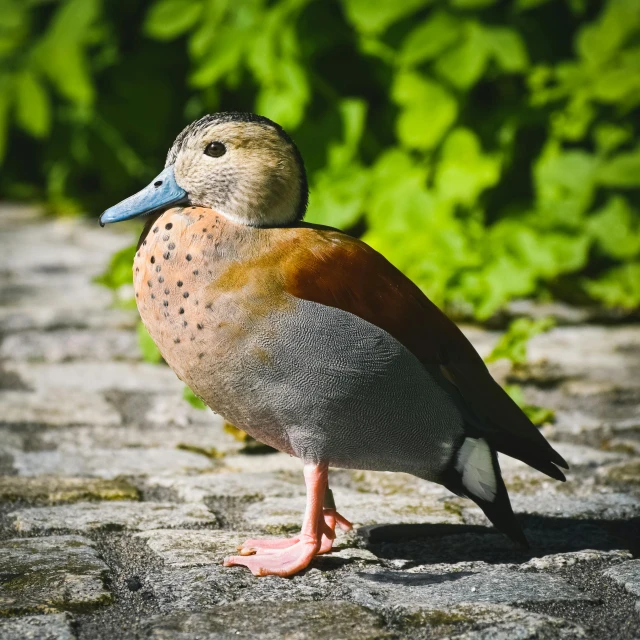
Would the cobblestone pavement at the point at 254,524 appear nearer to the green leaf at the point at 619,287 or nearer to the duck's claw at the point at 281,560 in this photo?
the duck's claw at the point at 281,560

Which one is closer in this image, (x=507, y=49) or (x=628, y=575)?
(x=628, y=575)

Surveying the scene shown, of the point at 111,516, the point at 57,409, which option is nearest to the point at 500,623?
the point at 111,516

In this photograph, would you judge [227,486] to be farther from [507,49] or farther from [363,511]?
[507,49]

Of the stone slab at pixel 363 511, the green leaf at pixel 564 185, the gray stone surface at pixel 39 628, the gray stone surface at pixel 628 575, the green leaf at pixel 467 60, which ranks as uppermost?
the green leaf at pixel 467 60

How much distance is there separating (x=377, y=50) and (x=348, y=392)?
3491 millimetres

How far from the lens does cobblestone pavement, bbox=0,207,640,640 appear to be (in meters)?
2.00

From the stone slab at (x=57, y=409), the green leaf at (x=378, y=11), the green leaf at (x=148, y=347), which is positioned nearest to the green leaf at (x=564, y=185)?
the green leaf at (x=378, y=11)

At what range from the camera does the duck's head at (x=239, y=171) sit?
2344mm

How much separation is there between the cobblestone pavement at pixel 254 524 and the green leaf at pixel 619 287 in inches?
26.7

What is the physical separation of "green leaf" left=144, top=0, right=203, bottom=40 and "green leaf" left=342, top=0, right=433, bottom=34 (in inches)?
35.5

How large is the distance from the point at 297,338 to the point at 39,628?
30.1 inches

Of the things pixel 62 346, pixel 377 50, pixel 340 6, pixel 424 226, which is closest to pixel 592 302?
pixel 424 226

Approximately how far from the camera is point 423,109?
16.8 feet

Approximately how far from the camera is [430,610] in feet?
6.70
